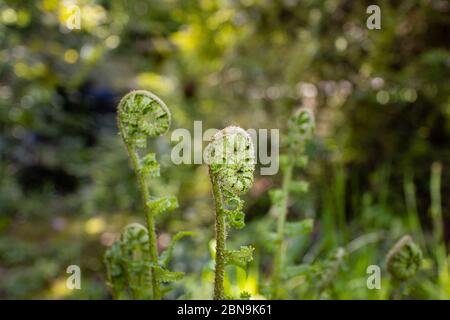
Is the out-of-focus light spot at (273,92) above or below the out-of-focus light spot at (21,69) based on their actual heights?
below

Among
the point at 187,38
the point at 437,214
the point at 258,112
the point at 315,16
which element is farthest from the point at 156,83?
the point at 437,214

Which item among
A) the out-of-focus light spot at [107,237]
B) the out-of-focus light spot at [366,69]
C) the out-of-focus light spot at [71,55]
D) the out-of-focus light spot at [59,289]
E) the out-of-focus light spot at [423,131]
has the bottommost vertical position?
the out-of-focus light spot at [59,289]

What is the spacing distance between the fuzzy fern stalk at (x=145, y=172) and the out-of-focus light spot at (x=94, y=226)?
1.69 m

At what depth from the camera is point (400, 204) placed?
9.33 feet

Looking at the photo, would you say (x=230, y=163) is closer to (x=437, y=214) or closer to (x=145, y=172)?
(x=145, y=172)

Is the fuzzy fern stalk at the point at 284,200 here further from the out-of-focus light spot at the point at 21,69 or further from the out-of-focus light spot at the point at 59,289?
the out-of-focus light spot at the point at 21,69

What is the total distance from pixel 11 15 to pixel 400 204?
7.02ft

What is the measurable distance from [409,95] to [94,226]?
180cm

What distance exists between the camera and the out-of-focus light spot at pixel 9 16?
2454 millimetres

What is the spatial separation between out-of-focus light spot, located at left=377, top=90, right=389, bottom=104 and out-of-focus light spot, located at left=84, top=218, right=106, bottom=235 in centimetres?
161

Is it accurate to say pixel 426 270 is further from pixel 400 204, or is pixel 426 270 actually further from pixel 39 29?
pixel 39 29

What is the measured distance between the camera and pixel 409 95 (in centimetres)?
281

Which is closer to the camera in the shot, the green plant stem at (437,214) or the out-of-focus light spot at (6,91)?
the green plant stem at (437,214)

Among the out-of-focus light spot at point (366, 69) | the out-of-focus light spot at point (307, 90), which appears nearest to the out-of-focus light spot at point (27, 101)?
the out-of-focus light spot at point (307, 90)
